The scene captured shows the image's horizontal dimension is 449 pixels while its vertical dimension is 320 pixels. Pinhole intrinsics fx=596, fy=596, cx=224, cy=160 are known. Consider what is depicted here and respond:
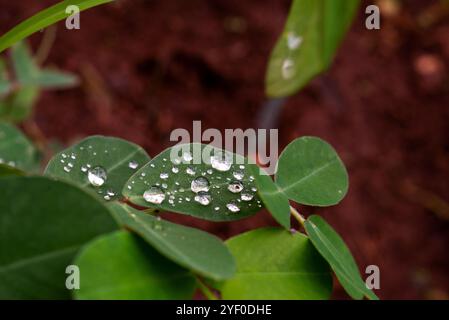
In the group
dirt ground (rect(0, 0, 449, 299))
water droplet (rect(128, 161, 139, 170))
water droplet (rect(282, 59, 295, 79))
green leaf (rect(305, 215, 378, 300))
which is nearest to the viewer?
green leaf (rect(305, 215, 378, 300))

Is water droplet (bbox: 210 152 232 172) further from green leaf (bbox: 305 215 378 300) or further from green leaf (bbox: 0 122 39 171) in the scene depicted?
green leaf (bbox: 0 122 39 171)

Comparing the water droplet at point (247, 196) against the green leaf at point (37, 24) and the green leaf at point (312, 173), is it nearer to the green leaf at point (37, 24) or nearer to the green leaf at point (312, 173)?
the green leaf at point (312, 173)

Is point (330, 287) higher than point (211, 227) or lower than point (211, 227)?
lower

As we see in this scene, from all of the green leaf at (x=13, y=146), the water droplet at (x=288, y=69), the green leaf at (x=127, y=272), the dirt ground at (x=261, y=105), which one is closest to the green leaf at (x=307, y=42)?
the water droplet at (x=288, y=69)

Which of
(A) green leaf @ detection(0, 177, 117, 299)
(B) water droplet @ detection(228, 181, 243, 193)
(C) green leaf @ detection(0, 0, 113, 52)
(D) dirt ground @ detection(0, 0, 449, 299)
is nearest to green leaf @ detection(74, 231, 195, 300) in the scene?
(A) green leaf @ detection(0, 177, 117, 299)
